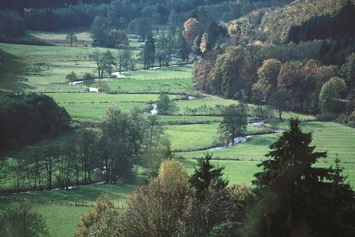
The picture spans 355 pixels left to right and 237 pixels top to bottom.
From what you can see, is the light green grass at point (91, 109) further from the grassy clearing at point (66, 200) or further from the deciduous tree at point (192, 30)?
the deciduous tree at point (192, 30)

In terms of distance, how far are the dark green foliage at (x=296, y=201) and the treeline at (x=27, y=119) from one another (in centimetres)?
4430

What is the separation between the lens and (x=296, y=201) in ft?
70.9

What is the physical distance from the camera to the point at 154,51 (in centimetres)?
12912

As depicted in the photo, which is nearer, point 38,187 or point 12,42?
point 38,187

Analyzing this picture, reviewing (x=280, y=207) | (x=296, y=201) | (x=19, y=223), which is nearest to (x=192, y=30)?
(x=19, y=223)

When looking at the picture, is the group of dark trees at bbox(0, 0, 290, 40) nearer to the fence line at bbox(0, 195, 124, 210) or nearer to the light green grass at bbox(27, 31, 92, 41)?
the light green grass at bbox(27, 31, 92, 41)

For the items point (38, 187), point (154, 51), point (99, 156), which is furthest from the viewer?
point (154, 51)

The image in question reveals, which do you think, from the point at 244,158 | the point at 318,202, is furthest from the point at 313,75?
the point at 318,202

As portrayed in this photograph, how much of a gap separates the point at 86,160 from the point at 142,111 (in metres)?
27.7

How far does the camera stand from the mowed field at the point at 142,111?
154 feet

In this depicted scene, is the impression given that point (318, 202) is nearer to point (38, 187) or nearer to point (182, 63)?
point (38, 187)

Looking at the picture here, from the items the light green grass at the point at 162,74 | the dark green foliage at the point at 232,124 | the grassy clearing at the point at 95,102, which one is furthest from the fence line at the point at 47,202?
the light green grass at the point at 162,74

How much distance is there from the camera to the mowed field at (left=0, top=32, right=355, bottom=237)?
46.8 metres

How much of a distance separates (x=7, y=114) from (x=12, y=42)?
40.5 metres
